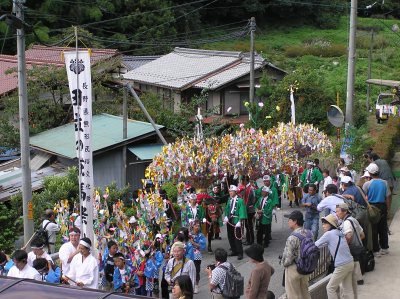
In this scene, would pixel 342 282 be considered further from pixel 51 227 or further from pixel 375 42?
pixel 375 42

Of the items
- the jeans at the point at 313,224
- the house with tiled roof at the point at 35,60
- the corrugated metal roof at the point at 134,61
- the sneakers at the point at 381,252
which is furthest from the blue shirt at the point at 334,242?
the corrugated metal roof at the point at 134,61

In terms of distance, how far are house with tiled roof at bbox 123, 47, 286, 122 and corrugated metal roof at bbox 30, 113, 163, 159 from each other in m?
8.04

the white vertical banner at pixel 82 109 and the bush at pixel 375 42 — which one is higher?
the bush at pixel 375 42

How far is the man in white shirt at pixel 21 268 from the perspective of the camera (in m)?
8.38

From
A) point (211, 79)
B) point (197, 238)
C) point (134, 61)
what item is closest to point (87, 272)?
point (197, 238)

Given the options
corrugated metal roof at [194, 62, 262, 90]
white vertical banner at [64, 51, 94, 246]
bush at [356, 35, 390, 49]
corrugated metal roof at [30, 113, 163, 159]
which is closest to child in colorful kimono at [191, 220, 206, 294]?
white vertical banner at [64, 51, 94, 246]

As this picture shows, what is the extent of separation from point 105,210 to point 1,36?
3392 centimetres

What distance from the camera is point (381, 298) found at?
10211 mm

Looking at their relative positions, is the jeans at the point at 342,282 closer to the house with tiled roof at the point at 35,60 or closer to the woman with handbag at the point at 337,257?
the woman with handbag at the point at 337,257

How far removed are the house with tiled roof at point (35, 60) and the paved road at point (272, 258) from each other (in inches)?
461

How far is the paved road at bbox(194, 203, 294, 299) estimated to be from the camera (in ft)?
36.4

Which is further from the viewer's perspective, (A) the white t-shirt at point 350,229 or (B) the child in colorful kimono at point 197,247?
(B) the child in colorful kimono at point 197,247

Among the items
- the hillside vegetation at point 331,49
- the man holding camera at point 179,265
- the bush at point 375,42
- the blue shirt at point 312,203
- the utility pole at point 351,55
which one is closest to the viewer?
the man holding camera at point 179,265

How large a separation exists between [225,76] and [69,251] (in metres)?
22.8
